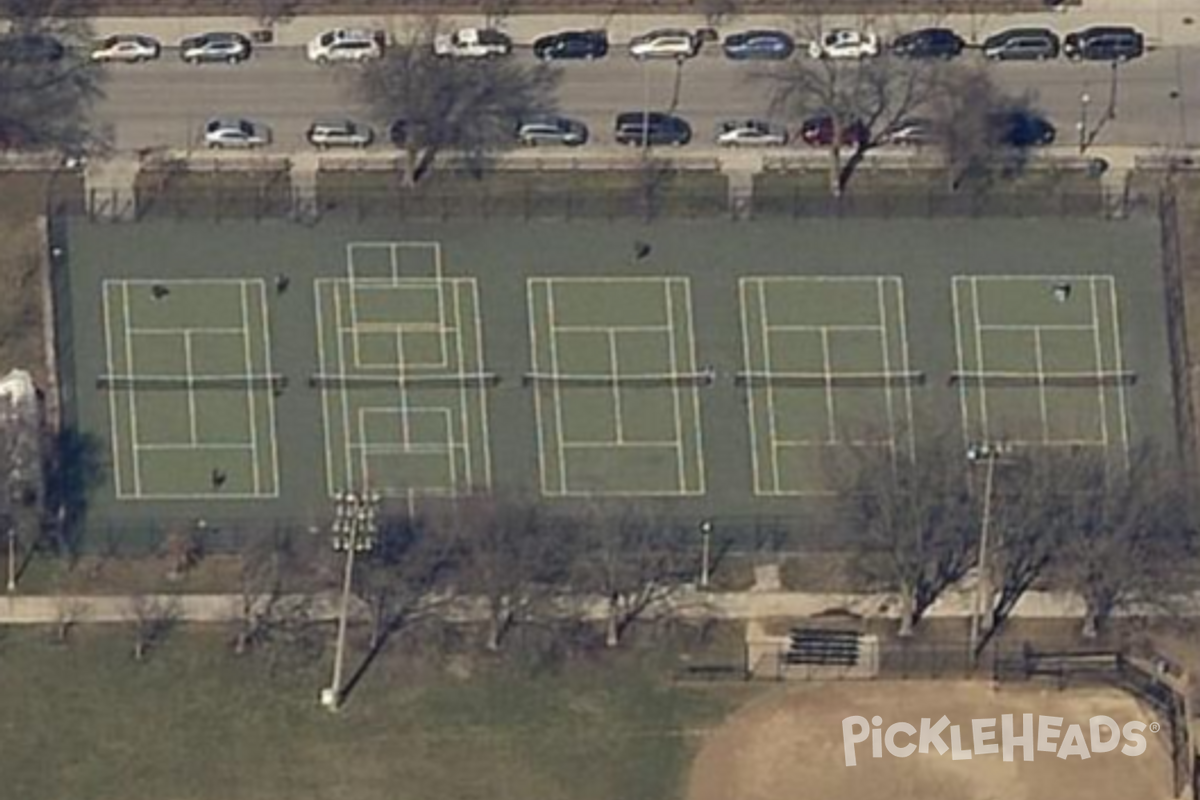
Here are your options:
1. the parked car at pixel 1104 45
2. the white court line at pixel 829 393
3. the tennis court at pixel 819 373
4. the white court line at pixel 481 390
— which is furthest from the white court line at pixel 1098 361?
the white court line at pixel 481 390

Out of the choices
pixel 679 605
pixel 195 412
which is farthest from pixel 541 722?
pixel 195 412

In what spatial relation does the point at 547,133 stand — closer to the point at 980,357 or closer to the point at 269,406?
the point at 269,406

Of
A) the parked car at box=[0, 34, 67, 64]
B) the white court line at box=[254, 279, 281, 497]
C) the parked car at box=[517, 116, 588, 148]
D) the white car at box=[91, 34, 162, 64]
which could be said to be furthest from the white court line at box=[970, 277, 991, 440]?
the parked car at box=[0, 34, 67, 64]

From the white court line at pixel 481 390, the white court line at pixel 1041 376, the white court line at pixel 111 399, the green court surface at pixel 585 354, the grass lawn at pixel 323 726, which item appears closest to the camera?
the grass lawn at pixel 323 726

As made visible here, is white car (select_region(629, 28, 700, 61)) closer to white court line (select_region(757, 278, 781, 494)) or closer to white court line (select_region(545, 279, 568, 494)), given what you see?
white court line (select_region(757, 278, 781, 494))

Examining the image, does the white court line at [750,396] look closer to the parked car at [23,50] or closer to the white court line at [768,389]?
the white court line at [768,389]
